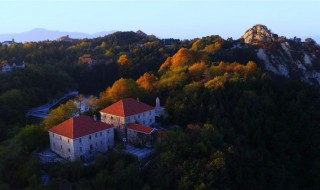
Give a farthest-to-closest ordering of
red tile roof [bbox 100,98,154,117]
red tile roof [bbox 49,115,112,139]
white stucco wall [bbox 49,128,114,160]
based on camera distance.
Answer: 1. red tile roof [bbox 100,98,154,117]
2. red tile roof [bbox 49,115,112,139]
3. white stucco wall [bbox 49,128,114,160]

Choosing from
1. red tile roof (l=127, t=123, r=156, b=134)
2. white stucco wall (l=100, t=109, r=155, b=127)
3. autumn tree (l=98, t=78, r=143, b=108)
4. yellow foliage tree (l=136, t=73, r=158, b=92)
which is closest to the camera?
red tile roof (l=127, t=123, r=156, b=134)

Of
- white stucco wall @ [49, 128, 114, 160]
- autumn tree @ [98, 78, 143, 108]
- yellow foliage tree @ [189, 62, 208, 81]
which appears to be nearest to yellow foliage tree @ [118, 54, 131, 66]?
yellow foliage tree @ [189, 62, 208, 81]

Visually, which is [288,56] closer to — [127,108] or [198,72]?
[198,72]

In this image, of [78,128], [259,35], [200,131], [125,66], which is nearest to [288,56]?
[259,35]

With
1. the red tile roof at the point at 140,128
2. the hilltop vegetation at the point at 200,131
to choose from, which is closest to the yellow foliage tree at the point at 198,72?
the hilltop vegetation at the point at 200,131

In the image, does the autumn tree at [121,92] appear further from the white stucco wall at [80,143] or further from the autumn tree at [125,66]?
the autumn tree at [125,66]

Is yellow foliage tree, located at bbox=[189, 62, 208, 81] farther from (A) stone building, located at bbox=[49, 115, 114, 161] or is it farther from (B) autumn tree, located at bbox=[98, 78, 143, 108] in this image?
(A) stone building, located at bbox=[49, 115, 114, 161]

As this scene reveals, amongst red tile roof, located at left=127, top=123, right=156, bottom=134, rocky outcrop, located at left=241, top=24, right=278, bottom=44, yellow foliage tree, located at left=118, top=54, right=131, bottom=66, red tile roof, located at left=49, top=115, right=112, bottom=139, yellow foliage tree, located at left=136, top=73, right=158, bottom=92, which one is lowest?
red tile roof, located at left=127, top=123, right=156, bottom=134
